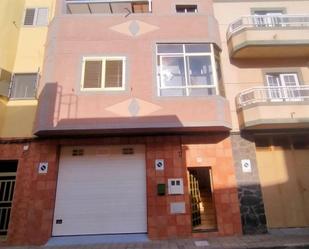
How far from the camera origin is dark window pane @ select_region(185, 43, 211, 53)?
948cm

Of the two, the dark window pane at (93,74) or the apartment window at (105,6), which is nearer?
the dark window pane at (93,74)

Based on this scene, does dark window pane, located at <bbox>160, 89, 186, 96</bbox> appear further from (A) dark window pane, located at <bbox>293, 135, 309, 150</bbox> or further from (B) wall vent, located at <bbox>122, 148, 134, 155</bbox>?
(A) dark window pane, located at <bbox>293, 135, 309, 150</bbox>

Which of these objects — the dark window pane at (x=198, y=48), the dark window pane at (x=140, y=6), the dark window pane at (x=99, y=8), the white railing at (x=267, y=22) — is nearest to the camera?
the dark window pane at (x=198, y=48)

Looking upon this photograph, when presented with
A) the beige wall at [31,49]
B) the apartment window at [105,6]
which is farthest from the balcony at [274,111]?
the beige wall at [31,49]

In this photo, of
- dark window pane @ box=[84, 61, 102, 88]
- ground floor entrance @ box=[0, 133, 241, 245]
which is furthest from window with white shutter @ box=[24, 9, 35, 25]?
ground floor entrance @ box=[0, 133, 241, 245]

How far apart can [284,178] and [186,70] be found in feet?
18.2

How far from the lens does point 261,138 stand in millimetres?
9500

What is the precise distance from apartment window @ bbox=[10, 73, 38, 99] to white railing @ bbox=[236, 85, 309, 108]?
8.10 m

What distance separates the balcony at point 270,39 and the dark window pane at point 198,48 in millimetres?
1174

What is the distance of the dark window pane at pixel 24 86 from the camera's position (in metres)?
9.45

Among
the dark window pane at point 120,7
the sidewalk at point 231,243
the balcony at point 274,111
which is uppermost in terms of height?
the dark window pane at point 120,7

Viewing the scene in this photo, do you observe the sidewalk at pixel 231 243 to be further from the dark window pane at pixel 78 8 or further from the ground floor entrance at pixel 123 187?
the dark window pane at pixel 78 8

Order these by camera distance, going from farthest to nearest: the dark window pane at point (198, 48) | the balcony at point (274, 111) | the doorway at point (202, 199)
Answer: the dark window pane at point (198, 48)
the doorway at point (202, 199)
the balcony at point (274, 111)

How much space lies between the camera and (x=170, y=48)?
9.55 m
